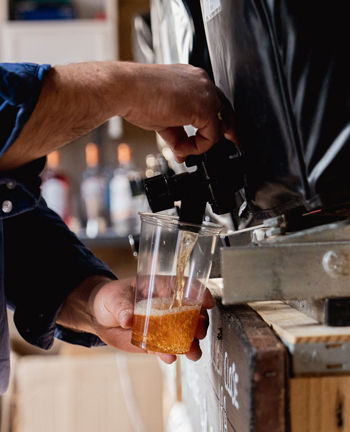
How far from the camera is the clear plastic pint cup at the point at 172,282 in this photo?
56 cm

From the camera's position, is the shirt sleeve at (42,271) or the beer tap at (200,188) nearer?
the beer tap at (200,188)

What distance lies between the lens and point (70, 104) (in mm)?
515

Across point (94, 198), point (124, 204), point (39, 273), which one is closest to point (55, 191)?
point (94, 198)

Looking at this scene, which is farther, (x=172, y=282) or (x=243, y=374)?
(x=172, y=282)

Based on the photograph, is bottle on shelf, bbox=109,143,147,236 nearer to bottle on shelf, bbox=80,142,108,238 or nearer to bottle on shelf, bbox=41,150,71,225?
bottle on shelf, bbox=80,142,108,238

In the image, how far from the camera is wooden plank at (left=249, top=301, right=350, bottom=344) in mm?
421

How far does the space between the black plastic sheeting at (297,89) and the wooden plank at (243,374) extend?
0.49 ft

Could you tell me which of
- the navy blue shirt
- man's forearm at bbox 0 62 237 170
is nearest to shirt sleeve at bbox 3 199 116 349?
the navy blue shirt

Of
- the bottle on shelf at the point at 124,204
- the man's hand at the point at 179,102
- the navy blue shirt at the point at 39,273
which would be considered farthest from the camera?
the bottle on shelf at the point at 124,204

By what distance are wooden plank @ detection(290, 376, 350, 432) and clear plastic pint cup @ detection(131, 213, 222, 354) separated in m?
0.17

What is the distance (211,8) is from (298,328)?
403 mm

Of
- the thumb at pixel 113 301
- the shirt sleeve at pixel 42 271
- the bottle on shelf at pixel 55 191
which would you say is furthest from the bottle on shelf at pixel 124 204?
the thumb at pixel 113 301

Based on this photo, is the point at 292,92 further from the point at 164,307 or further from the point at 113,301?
the point at 113,301

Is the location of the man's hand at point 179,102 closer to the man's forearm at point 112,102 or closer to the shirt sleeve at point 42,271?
the man's forearm at point 112,102
